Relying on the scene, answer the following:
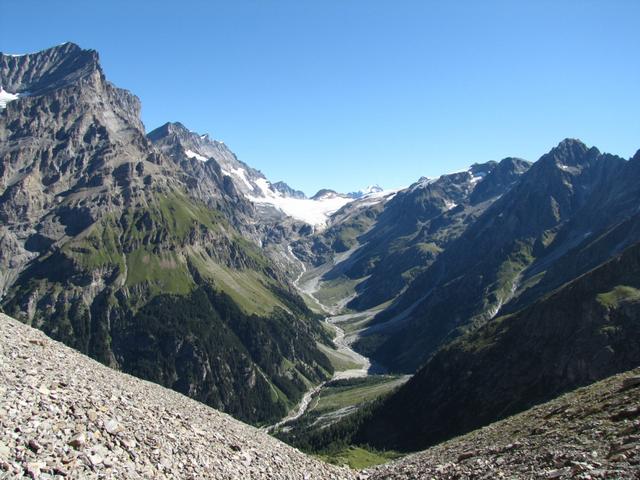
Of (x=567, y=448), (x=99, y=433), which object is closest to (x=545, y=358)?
(x=567, y=448)

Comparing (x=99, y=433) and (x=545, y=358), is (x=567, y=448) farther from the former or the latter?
(x=545, y=358)

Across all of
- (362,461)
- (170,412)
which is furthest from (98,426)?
(362,461)

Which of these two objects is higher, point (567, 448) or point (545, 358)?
point (567, 448)

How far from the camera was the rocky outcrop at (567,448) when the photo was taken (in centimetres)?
2562

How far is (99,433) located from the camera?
29359 mm

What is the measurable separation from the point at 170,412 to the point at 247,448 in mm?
7004

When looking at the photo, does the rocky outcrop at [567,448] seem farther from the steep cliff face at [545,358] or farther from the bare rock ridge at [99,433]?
the steep cliff face at [545,358]

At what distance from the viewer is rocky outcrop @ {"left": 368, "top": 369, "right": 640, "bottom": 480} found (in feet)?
84.1

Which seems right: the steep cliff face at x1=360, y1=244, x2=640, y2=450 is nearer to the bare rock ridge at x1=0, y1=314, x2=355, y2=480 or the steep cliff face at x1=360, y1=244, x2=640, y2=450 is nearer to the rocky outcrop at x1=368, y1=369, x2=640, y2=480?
the rocky outcrop at x1=368, y1=369, x2=640, y2=480

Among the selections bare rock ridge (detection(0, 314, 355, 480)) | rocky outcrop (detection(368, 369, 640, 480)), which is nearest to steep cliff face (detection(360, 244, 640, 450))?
rocky outcrop (detection(368, 369, 640, 480))

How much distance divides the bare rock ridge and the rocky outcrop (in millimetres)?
12272

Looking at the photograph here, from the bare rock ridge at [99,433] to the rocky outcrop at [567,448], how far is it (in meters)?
12.3

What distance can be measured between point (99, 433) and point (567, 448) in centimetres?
2836

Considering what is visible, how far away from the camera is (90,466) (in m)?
25.8
